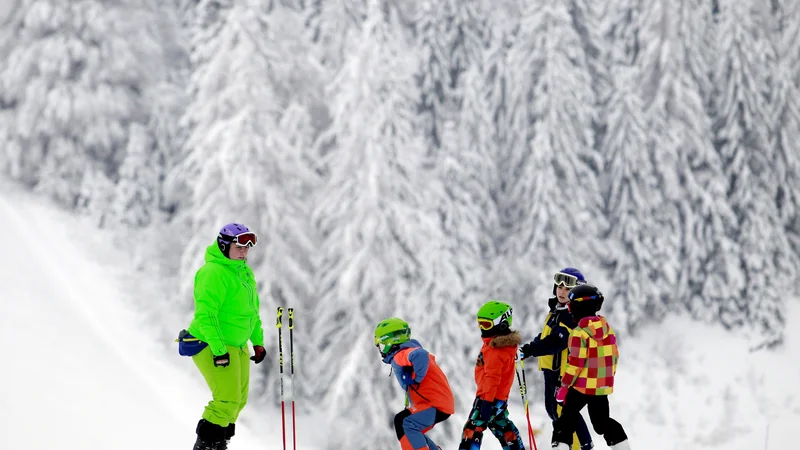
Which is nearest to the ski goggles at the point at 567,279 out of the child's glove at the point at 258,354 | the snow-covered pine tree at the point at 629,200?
the child's glove at the point at 258,354

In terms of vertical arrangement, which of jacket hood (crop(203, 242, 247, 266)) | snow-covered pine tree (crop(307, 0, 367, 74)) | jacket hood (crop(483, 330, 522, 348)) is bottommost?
jacket hood (crop(483, 330, 522, 348))

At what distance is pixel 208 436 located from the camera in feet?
18.0

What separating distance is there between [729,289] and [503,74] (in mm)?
11404

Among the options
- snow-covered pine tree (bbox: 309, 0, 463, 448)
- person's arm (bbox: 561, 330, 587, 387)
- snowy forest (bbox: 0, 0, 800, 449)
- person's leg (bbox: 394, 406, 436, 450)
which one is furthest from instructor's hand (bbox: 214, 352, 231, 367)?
snowy forest (bbox: 0, 0, 800, 449)

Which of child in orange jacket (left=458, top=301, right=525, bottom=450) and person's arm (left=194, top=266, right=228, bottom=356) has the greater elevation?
person's arm (left=194, top=266, right=228, bottom=356)

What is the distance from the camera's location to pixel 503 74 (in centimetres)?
2522

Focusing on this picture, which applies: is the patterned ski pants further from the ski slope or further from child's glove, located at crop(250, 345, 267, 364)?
the ski slope

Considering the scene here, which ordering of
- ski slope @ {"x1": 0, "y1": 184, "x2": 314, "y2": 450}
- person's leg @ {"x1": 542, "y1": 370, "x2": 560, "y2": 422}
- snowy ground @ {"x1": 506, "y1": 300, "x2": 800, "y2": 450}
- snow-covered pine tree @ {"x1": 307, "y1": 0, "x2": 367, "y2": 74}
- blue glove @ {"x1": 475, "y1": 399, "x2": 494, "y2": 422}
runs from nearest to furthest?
1. blue glove @ {"x1": 475, "y1": 399, "x2": 494, "y2": 422}
2. person's leg @ {"x1": 542, "y1": 370, "x2": 560, "y2": 422}
3. ski slope @ {"x1": 0, "y1": 184, "x2": 314, "y2": 450}
4. snow-covered pine tree @ {"x1": 307, "y1": 0, "x2": 367, "y2": 74}
5. snowy ground @ {"x1": 506, "y1": 300, "x2": 800, "y2": 450}

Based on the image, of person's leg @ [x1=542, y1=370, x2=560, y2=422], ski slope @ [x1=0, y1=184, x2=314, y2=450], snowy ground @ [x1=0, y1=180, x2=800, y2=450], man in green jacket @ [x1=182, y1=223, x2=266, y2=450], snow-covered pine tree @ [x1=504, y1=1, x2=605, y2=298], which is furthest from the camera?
snow-covered pine tree @ [x1=504, y1=1, x2=605, y2=298]

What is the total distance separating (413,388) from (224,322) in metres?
1.69

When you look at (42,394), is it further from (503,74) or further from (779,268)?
(779,268)

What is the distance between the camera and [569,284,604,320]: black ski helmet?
215 inches

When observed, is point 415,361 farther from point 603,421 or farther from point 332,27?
point 332,27

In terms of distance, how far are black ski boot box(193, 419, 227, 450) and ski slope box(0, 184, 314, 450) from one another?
13.2ft
